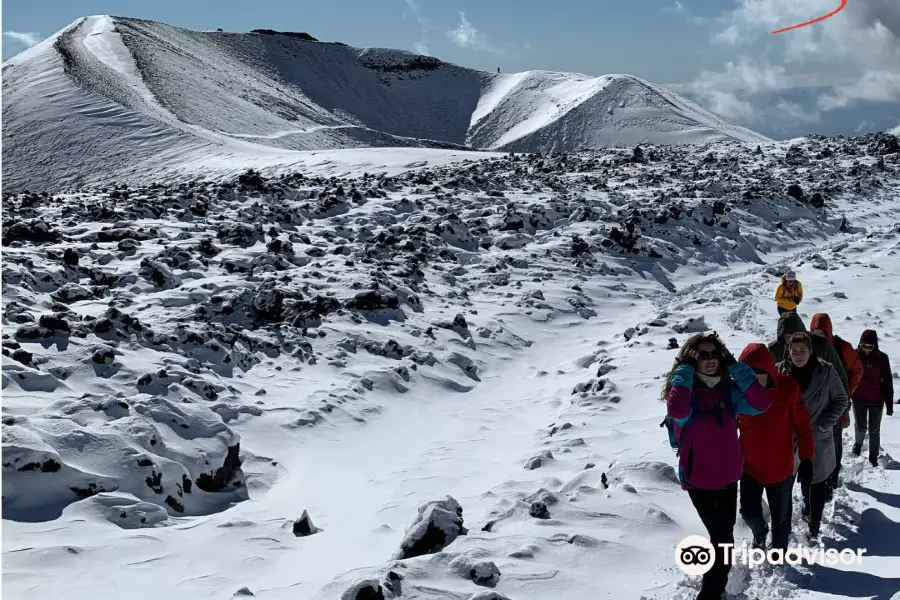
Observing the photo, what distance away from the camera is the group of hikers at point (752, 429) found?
4590 mm

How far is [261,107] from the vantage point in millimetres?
58438

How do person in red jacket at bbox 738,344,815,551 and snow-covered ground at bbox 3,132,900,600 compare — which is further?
snow-covered ground at bbox 3,132,900,600

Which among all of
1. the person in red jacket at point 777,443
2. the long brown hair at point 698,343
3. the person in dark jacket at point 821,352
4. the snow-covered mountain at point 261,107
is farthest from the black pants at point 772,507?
the snow-covered mountain at point 261,107

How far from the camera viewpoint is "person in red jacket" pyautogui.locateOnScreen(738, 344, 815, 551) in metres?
5.00

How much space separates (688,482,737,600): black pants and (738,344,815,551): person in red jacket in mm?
453

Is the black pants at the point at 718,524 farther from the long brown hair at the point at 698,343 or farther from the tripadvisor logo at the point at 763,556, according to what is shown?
the long brown hair at the point at 698,343

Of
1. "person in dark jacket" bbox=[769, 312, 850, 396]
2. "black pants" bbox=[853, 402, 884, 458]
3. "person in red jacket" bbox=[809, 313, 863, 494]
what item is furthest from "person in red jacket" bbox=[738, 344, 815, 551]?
"black pants" bbox=[853, 402, 884, 458]

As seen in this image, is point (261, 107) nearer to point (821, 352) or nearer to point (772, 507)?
point (821, 352)

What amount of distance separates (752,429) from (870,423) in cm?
310

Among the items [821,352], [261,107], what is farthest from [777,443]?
[261,107]

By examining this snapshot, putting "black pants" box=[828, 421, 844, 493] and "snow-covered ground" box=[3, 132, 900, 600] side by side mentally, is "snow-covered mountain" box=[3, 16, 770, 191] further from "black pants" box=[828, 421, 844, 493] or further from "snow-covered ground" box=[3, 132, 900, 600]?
"black pants" box=[828, 421, 844, 493]

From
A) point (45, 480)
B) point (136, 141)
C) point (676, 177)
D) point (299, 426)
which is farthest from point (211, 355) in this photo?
point (136, 141)

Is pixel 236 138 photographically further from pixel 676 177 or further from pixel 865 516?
pixel 865 516

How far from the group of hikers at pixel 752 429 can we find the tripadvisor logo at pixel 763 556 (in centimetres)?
12
